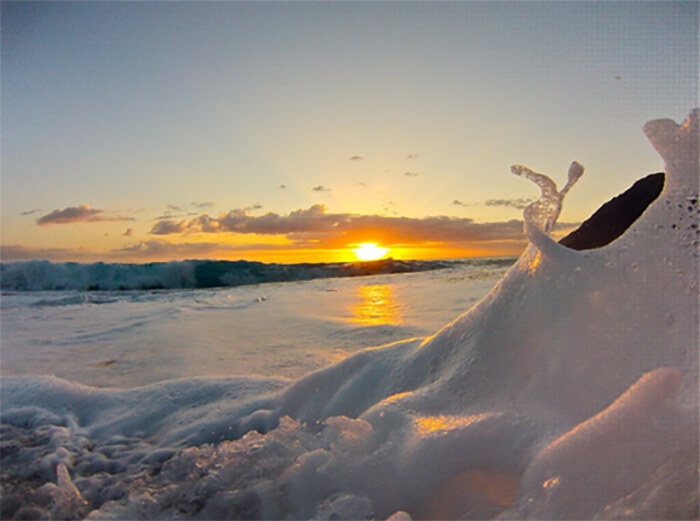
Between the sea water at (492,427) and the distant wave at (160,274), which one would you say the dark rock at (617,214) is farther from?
the distant wave at (160,274)

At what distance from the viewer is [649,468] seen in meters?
1.18

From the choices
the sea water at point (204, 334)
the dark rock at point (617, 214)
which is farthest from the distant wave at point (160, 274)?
the dark rock at point (617, 214)

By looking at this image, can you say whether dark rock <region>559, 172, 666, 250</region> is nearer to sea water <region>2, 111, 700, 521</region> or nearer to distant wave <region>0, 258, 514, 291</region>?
sea water <region>2, 111, 700, 521</region>

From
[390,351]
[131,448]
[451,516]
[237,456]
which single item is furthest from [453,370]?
[131,448]

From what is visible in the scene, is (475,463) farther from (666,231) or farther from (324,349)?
(324,349)

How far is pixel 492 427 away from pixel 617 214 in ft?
7.59

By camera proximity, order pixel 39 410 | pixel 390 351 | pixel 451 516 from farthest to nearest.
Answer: pixel 39 410, pixel 390 351, pixel 451 516

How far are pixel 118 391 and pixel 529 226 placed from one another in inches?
93.7

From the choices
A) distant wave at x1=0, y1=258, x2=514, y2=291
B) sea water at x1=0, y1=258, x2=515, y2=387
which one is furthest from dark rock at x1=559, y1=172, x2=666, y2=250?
distant wave at x1=0, y1=258, x2=514, y2=291

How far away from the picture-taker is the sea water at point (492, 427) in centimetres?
122

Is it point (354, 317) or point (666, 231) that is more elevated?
point (666, 231)

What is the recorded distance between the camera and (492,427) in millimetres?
1469

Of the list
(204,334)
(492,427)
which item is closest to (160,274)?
(204,334)

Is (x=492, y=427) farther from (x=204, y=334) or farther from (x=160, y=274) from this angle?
(x=160, y=274)
